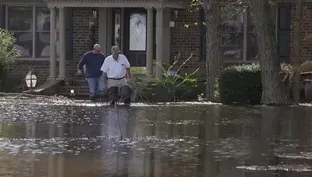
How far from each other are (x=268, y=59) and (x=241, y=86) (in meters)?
0.90

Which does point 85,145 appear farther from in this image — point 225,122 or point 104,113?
point 104,113

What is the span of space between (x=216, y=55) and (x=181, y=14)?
6158 mm

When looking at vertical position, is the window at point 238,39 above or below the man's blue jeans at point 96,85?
above

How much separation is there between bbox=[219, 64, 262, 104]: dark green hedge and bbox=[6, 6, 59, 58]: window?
1102 centimetres

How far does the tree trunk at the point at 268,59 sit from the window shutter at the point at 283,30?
820 centimetres

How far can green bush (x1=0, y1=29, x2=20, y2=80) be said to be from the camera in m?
23.6

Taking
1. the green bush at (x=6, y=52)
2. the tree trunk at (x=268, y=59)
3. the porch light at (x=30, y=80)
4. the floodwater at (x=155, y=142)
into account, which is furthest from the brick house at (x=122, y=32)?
the floodwater at (x=155, y=142)

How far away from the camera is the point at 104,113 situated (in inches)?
604

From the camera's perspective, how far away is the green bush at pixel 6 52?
2364 centimetres

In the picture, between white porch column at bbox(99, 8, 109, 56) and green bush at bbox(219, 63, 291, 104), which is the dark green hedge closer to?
green bush at bbox(219, 63, 291, 104)

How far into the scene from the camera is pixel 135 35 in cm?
2688

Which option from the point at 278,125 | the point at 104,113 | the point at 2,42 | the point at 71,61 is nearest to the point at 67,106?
the point at 104,113

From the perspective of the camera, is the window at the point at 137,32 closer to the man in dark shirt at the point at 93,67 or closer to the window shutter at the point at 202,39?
the window shutter at the point at 202,39

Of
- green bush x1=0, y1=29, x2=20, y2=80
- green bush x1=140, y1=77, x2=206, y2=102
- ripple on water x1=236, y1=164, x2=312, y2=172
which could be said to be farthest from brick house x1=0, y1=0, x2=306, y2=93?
ripple on water x1=236, y1=164, x2=312, y2=172
